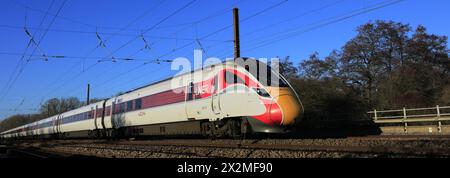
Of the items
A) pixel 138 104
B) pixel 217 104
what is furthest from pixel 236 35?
pixel 217 104

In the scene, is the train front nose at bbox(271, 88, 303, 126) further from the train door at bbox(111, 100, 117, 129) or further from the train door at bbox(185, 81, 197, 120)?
the train door at bbox(111, 100, 117, 129)

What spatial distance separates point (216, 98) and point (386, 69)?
3080 centimetres

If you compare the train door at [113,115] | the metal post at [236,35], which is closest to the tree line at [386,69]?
the metal post at [236,35]

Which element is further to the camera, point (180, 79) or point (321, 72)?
point (321, 72)

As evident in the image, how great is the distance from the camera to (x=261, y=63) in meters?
16.2

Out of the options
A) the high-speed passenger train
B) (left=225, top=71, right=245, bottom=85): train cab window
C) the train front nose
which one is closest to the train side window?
the high-speed passenger train

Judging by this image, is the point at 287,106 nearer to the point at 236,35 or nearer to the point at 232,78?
the point at 232,78

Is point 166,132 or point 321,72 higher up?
point 321,72

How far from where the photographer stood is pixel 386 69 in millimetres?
42656
